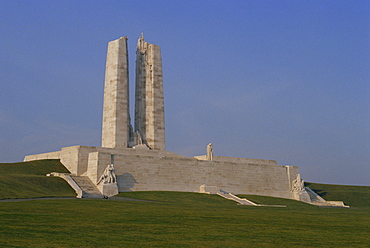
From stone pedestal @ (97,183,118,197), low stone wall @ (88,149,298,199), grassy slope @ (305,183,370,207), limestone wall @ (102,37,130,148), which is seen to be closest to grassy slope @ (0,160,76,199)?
stone pedestal @ (97,183,118,197)

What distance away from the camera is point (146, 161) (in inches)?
1996

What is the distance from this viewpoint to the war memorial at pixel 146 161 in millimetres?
48719

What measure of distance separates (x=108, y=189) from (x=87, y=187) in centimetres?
215

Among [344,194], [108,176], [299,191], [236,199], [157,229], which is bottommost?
[157,229]

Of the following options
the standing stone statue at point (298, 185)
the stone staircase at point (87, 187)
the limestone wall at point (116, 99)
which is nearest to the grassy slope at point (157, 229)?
the stone staircase at point (87, 187)

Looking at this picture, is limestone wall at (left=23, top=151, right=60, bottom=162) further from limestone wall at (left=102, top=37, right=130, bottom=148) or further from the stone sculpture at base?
the stone sculpture at base

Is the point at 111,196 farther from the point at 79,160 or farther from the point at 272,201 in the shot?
the point at 272,201

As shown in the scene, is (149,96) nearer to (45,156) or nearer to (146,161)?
(146,161)

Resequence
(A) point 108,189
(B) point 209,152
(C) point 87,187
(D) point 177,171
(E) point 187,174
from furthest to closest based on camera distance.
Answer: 1. (B) point 209,152
2. (E) point 187,174
3. (D) point 177,171
4. (C) point 87,187
5. (A) point 108,189

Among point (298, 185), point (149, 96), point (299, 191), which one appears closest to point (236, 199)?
point (299, 191)

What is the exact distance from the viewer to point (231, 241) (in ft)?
59.2

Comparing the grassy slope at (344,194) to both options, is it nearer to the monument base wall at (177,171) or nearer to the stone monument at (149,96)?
A: the monument base wall at (177,171)

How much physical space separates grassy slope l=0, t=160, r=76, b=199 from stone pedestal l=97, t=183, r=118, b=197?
2.74 metres

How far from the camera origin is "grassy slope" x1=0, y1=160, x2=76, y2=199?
1507 inches
